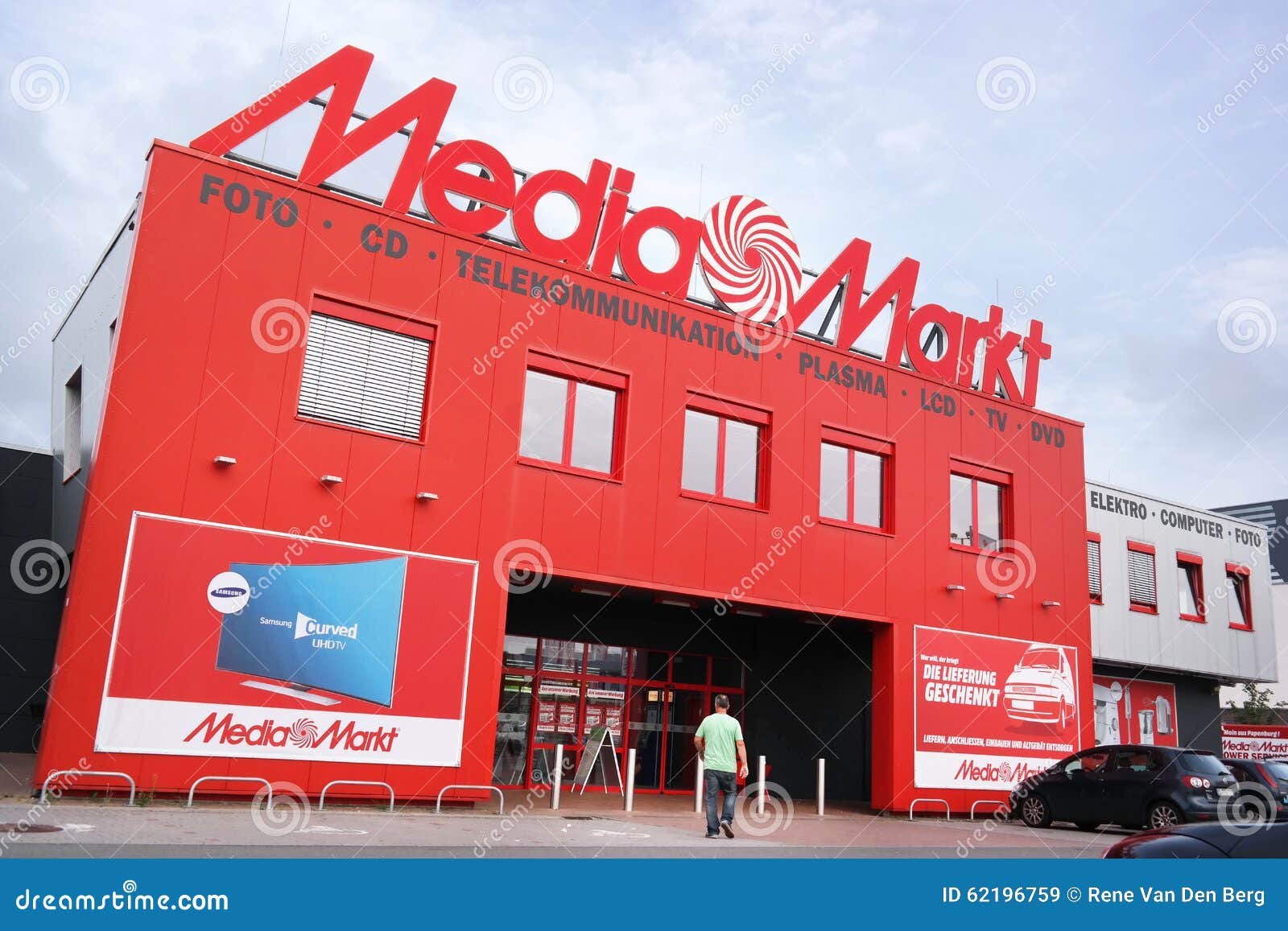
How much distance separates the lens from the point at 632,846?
36.1ft

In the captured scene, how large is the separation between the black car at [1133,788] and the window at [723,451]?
23.4ft

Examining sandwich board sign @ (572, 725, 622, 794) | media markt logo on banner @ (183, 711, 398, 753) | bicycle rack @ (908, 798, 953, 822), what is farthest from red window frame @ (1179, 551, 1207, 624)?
media markt logo on banner @ (183, 711, 398, 753)

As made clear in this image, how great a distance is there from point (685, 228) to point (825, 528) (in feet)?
19.2

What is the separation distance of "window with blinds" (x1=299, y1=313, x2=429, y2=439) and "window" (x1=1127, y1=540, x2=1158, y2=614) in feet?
69.3

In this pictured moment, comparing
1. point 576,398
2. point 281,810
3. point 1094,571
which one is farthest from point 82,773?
point 1094,571

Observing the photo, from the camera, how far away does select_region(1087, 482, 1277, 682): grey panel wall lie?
27.7 metres

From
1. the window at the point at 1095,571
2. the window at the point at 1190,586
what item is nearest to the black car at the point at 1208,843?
the window at the point at 1095,571

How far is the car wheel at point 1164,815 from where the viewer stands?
641 inches

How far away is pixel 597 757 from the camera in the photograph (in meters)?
18.9

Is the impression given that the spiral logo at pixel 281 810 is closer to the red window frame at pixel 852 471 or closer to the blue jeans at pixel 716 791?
the blue jeans at pixel 716 791

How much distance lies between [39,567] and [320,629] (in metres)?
9.51
